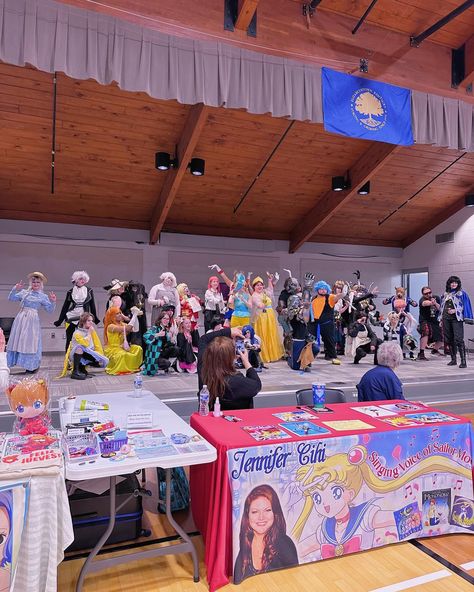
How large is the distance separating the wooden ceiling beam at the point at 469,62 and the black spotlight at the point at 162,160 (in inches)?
172

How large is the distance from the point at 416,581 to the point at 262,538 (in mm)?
713

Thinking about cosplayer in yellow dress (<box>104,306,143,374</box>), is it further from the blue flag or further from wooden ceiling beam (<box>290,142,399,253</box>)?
wooden ceiling beam (<box>290,142,399,253</box>)

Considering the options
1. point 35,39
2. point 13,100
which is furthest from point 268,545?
point 13,100

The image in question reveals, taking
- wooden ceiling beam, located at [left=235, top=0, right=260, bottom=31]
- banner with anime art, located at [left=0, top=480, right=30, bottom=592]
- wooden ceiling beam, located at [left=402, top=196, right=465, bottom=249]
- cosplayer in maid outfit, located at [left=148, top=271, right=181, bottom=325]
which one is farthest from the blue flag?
wooden ceiling beam, located at [left=402, top=196, right=465, bottom=249]

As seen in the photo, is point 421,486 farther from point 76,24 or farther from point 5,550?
point 76,24

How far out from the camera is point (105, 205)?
8.96m

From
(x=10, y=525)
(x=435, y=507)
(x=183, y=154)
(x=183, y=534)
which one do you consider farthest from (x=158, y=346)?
(x=10, y=525)

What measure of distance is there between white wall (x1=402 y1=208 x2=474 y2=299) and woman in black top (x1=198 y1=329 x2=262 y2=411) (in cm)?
971

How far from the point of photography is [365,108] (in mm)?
5359

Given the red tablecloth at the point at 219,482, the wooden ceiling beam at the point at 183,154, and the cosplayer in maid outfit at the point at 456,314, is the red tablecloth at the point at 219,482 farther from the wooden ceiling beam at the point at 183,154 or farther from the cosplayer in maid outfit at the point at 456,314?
the cosplayer in maid outfit at the point at 456,314

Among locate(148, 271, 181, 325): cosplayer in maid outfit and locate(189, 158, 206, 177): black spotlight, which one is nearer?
locate(148, 271, 181, 325): cosplayer in maid outfit

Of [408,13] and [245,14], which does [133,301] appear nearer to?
[245,14]

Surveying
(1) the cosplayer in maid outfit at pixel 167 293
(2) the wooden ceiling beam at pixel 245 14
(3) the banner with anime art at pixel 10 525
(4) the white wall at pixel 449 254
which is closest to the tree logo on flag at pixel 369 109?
(2) the wooden ceiling beam at pixel 245 14

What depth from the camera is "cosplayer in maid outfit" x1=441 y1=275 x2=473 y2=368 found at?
24.3 ft
